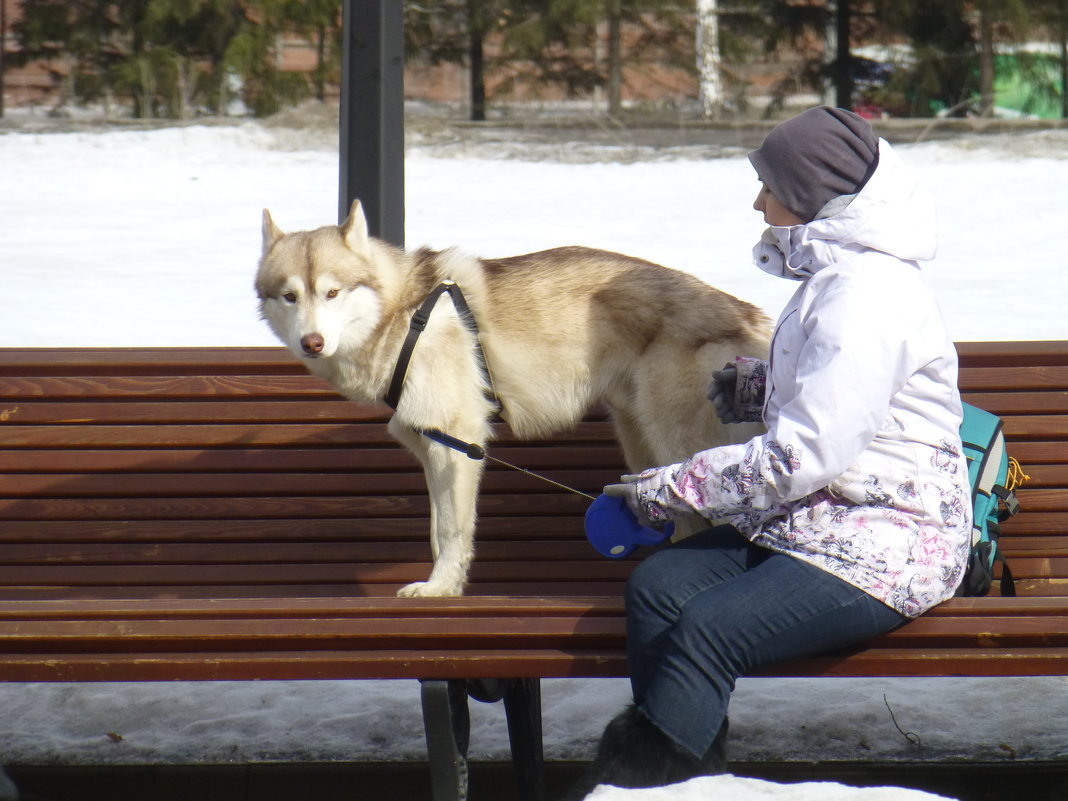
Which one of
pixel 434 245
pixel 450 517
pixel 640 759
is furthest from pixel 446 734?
pixel 434 245

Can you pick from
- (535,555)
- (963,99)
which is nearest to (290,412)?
(535,555)

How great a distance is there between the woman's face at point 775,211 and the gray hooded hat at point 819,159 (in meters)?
0.03

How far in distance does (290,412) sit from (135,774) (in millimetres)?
1215

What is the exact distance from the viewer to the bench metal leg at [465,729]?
2758mm

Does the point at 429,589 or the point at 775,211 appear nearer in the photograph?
the point at 775,211

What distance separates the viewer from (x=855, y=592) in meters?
2.55

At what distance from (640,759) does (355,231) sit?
2016 millimetres

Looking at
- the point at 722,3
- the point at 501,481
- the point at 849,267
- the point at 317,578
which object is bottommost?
the point at 317,578

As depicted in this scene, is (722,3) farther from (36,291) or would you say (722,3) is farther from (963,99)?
(36,291)

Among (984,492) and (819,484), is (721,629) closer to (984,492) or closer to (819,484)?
(819,484)

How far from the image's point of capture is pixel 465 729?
293 centimetres

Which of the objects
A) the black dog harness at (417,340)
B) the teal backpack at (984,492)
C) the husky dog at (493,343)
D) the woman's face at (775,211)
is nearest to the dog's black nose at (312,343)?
the husky dog at (493,343)

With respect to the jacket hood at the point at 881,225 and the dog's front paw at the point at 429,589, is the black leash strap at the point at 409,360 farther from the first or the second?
the jacket hood at the point at 881,225

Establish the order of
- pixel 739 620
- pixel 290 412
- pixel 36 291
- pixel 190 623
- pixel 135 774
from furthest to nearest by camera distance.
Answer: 1. pixel 36 291
2. pixel 290 412
3. pixel 135 774
4. pixel 190 623
5. pixel 739 620
